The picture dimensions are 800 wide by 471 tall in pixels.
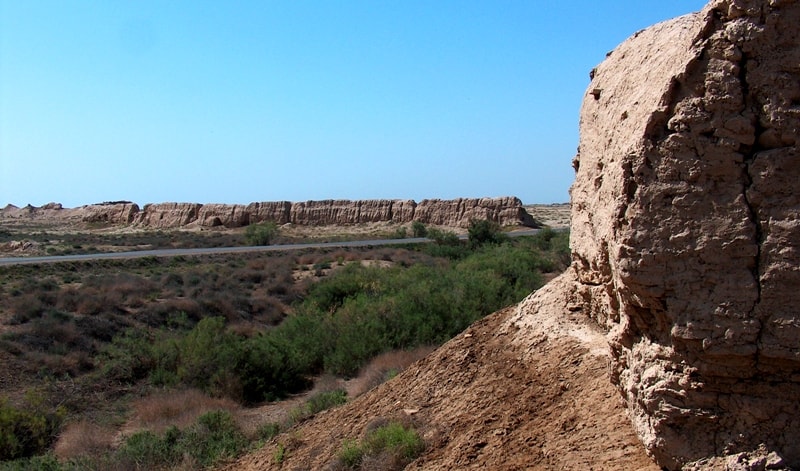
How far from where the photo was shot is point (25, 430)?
40.0 feet

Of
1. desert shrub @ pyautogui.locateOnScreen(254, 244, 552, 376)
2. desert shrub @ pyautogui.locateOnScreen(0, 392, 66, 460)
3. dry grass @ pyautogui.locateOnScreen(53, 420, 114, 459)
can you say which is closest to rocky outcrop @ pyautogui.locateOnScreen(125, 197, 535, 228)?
desert shrub @ pyautogui.locateOnScreen(254, 244, 552, 376)

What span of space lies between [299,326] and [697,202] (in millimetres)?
15276

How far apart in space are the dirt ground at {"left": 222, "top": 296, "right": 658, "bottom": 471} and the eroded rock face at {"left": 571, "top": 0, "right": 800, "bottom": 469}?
68cm

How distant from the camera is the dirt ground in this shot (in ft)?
17.6

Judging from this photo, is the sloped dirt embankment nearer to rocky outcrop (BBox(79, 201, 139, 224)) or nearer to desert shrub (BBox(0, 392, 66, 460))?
desert shrub (BBox(0, 392, 66, 460))

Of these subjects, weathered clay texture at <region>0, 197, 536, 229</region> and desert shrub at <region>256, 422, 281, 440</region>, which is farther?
weathered clay texture at <region>0, 197, 536, 229</region>

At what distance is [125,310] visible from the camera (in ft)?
82.0

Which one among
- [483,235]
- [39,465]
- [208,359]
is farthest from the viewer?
[483,235]

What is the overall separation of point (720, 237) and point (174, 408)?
1137 cm

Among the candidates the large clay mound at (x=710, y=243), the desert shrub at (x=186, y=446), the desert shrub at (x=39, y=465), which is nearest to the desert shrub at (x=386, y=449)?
the large clay mound at (x=710, y=243)

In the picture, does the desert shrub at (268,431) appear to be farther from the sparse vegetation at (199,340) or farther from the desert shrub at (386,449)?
the desert shrub at (386,449)

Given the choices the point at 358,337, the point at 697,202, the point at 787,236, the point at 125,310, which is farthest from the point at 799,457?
the point at 125,310

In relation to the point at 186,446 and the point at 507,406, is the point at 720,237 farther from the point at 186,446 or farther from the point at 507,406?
the point at 186,446

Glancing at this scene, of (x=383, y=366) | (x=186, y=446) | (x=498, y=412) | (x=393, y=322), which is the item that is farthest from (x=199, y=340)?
(x=498, y=412)
